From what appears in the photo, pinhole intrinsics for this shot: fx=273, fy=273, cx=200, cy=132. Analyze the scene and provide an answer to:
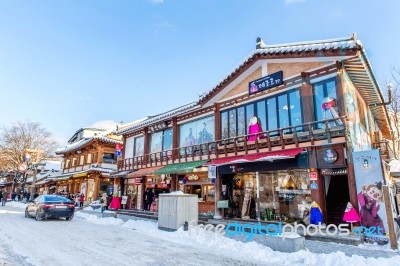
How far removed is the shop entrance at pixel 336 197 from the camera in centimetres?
1259

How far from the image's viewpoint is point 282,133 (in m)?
14.3

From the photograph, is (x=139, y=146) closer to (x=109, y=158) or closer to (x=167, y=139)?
(x=167, y=139)

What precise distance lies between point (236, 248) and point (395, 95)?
22.6 m

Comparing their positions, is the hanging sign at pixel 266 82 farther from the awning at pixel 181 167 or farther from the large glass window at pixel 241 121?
the awning at pixel 181 167

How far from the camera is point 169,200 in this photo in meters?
13.6

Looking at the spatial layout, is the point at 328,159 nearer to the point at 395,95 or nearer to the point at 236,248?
the point at 236,248

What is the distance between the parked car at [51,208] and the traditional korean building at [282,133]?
6.30 m

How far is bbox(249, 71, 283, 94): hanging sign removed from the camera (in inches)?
594

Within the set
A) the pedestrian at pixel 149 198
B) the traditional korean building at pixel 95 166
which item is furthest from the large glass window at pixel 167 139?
→ the traditional korean building at pixel 95 166

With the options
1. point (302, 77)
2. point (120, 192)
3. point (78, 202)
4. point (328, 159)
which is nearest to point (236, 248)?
point (328, 159)

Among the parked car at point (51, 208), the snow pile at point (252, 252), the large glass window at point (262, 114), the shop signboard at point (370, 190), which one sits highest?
the large glass window at point (262, 114)

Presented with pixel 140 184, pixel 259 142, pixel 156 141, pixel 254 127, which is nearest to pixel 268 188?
pixel 259 142

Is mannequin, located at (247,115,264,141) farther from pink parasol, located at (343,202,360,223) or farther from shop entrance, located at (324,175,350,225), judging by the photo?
pink parasol, located at (343,202,360,223)

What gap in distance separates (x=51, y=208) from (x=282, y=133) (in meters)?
14.1
